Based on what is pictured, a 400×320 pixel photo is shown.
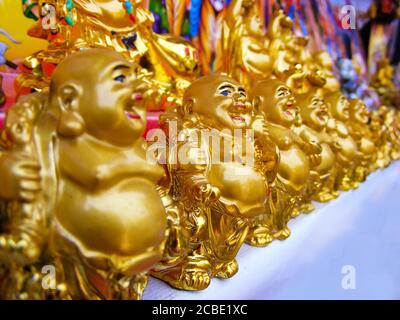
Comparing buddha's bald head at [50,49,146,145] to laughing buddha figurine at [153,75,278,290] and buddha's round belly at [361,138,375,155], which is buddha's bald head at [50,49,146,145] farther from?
buddha's round belly at [361,138,375,155]

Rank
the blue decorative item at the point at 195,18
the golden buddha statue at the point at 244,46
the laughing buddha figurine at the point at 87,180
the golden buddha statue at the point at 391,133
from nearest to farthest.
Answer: the laughing buddha figurine at the point at 87,180
the golden buddha statue at the point at 244,46
the blue decorative item at the point at 195,18
the golden buddha statue at the point at 391,133

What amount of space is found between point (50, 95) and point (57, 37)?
35 cm

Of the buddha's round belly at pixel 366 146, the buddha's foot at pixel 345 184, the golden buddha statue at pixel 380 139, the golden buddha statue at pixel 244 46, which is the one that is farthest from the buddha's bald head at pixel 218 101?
the golden buddha statue at pixel 380 139

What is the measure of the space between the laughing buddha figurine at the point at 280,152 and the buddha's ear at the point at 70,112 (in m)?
0.45

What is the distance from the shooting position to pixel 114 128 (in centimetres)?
45

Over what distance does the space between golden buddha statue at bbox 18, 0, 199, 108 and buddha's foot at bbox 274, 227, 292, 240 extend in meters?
0.36

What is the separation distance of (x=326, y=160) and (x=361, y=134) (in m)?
0.41

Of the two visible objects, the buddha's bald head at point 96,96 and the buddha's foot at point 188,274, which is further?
the buddha's foot at point 188,274

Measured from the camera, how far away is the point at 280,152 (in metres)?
0.84

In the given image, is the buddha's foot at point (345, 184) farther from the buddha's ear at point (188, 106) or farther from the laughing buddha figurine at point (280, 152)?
the buddha's ear at point (188, 106)

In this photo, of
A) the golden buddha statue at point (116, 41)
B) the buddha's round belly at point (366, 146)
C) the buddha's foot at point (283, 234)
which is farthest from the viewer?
Result: the buddha's round belly at point (366, 146)

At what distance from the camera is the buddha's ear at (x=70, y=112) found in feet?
1.43

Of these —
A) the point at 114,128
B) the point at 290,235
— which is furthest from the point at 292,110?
the point at 114,128

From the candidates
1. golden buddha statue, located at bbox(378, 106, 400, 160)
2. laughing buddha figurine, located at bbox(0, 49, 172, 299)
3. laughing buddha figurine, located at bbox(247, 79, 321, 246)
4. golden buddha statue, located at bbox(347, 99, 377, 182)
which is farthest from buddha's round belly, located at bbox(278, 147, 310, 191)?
golden buddha statue, located at bbox(378, 106, 400, 160)
